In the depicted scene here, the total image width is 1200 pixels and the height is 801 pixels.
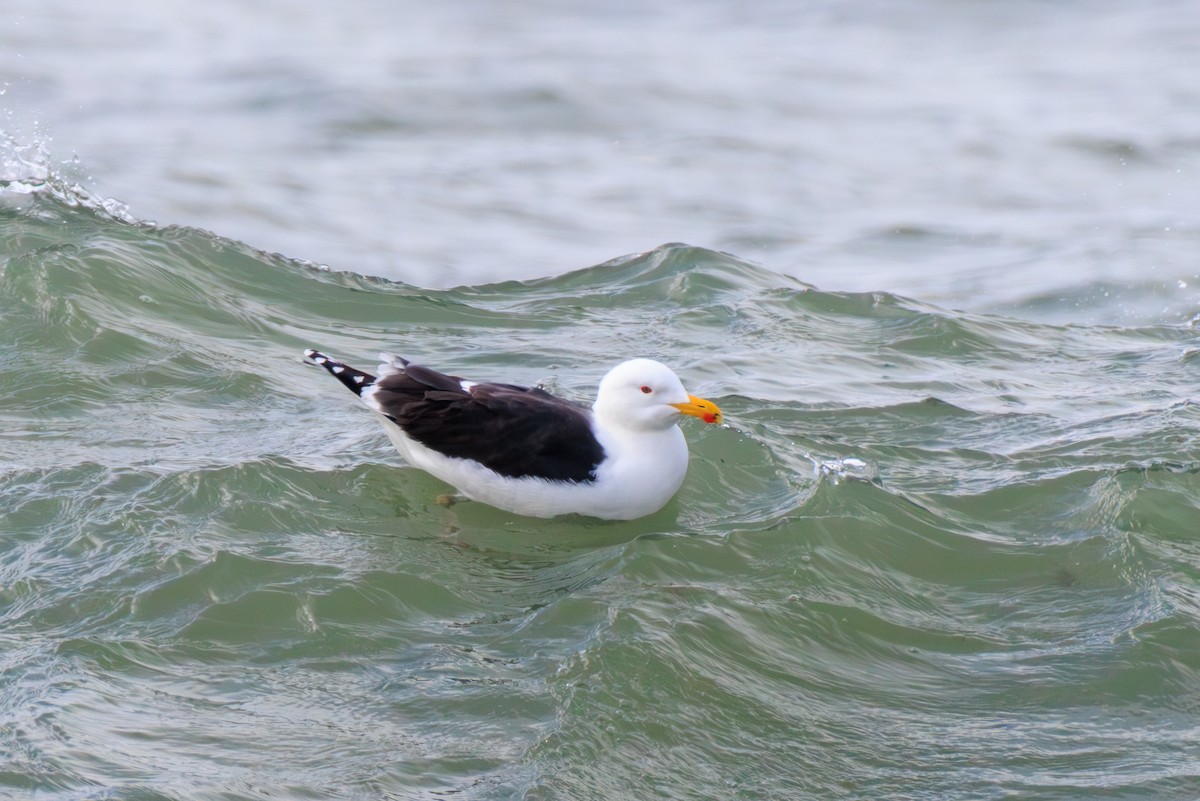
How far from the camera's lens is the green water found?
498 centimetres

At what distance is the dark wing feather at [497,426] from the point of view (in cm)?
684

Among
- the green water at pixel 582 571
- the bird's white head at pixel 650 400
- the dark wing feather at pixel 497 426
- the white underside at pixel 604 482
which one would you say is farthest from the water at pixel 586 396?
the bird's white head at pixel 650 400

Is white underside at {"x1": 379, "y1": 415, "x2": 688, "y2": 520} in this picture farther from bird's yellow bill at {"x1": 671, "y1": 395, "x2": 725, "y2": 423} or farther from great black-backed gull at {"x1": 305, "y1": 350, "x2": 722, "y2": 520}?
bird's yellow bill at {"x1": 671, "y1": 395, "x2": 725, "y2": 423}

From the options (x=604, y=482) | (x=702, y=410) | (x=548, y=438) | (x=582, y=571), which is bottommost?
(x=582, y=571)

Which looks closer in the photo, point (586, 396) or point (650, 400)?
point (650, 400)

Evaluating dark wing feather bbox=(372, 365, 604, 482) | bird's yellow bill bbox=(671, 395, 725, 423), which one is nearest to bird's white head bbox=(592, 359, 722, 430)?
bird's yellow bill bbox=(671, 395, 725, 423)

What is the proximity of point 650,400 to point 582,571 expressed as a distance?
3.14 ft

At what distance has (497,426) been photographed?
22.7ft

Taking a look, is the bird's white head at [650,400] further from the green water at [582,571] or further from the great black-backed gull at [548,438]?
the green water at [582,571]

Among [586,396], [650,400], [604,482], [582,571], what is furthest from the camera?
[586,396]

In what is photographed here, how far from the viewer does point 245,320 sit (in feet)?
30.4

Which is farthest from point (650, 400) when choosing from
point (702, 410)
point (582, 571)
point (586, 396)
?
point (586, 396)

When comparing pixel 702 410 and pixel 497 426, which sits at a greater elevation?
pixel 702 410

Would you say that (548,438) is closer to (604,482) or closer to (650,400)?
(604,482)
